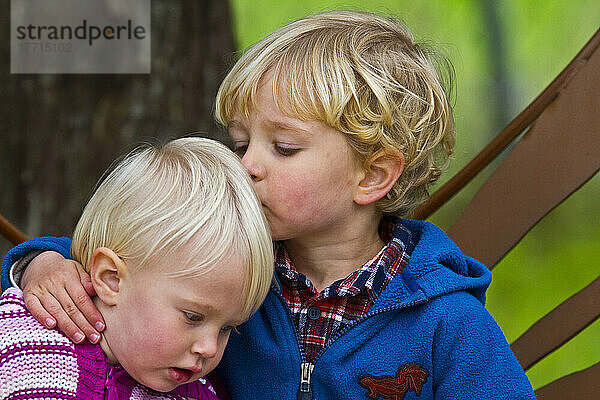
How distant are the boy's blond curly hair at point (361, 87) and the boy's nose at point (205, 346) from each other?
46 centimetres

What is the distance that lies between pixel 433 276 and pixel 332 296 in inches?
8.0

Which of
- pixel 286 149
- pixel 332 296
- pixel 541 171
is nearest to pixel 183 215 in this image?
pixel 286 149

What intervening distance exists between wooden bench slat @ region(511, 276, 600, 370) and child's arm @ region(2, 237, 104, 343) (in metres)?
1.52

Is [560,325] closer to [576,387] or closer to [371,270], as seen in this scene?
[576,387]

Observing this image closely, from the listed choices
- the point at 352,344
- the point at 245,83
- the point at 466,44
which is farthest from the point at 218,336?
the point at 466,44

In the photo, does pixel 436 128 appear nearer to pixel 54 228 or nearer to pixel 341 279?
pixel 341 279

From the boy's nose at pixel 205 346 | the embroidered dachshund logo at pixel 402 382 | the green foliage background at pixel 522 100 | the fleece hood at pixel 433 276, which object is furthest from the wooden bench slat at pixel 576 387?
the boy's nose at pixel 205 346

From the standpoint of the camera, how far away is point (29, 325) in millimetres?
1496

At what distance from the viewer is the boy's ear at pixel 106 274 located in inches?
58.7

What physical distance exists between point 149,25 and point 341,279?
1.65 metres

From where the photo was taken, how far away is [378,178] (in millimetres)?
1777

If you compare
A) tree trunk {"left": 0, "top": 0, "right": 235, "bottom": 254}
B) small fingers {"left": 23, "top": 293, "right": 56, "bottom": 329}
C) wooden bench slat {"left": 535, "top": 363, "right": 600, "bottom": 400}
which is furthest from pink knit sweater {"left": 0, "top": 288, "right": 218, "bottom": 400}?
tree trunk {"left": 0, "top": 0, "right": 235, "bottom": 254}

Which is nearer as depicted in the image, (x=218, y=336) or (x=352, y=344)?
(x=218, y=336)

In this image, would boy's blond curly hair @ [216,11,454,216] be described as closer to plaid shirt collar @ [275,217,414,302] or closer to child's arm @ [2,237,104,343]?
plaid shirt collar @ [275,217,414,302]
